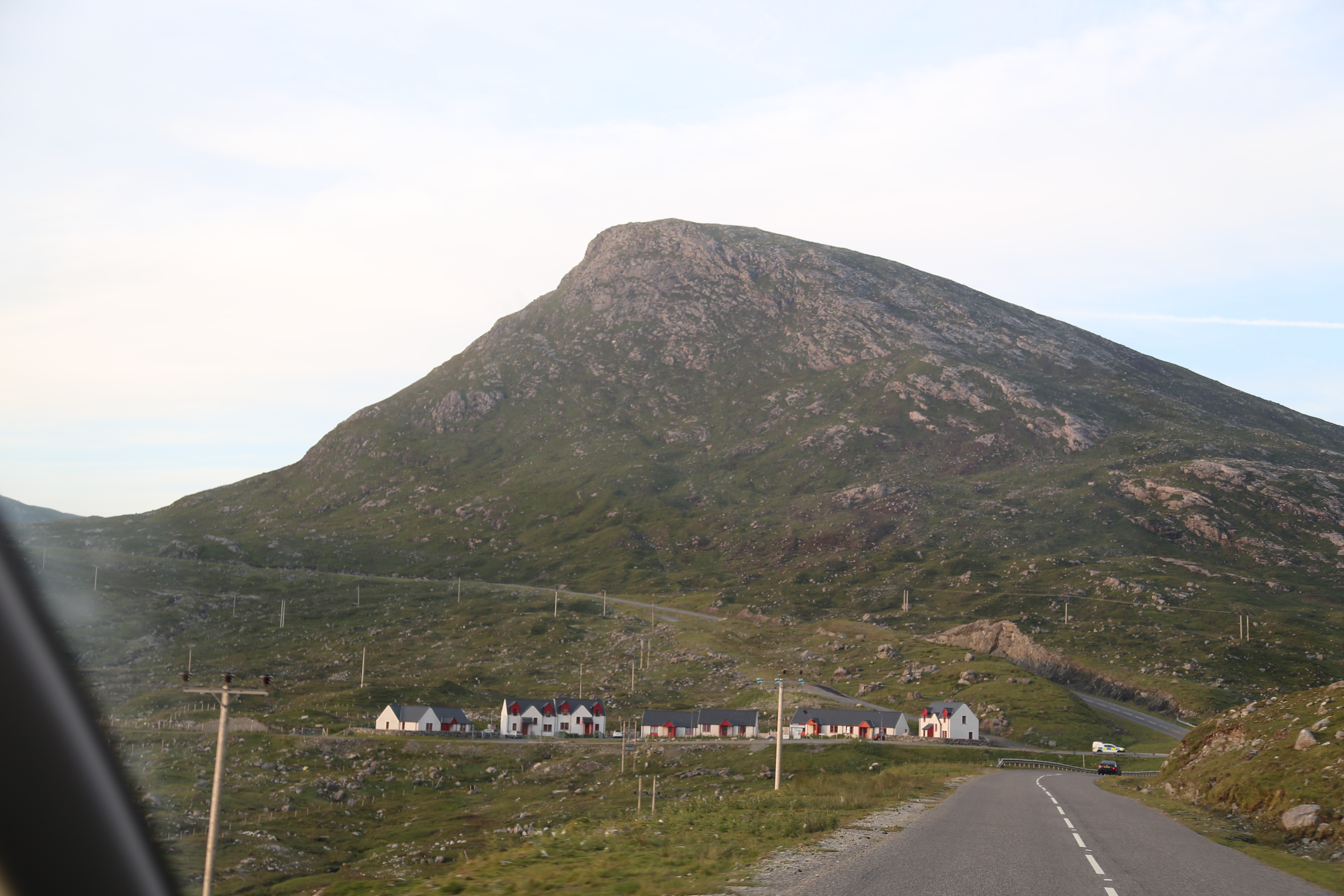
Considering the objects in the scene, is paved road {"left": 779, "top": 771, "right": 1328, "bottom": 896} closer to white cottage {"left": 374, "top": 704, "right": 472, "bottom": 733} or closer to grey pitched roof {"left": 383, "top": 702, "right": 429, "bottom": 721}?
white cottage {"left": 374, "top": 704, "right": 472, "bottom": 733}

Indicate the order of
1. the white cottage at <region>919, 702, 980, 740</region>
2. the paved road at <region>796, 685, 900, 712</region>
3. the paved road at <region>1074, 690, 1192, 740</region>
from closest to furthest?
the white cottage at <region>919, 702, 980, 740</region> → the paved road at <region>1074, 690, 1192, 740</region> → the paved road at <region>796, 685, 900, 712</region>

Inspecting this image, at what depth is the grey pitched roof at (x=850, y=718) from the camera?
452 feet

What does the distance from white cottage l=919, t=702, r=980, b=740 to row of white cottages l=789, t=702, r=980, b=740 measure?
0.18 feet

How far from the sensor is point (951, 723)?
134m

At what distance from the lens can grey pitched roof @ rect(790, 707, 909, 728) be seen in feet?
452

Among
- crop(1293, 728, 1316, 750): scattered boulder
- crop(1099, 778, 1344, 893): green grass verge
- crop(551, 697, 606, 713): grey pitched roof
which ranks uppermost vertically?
crop(1293, 728, 1316, 750): scattered boulder

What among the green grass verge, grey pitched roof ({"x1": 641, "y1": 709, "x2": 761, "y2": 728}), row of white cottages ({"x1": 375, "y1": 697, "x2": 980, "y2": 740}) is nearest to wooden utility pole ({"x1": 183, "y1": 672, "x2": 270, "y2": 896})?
the green grass verge

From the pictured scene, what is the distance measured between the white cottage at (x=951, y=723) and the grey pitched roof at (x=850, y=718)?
5.03 m

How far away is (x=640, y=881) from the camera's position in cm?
2531

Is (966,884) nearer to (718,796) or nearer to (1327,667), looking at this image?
(718,796)

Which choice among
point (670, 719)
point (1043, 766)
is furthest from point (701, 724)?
point (1043, 766)

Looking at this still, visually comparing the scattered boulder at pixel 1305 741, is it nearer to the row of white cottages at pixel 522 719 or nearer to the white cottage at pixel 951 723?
the white cottage at pixel 951 723

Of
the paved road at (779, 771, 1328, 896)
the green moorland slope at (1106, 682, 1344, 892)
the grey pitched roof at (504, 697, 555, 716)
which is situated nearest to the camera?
the paved road at (779, 771, 1328, 896)

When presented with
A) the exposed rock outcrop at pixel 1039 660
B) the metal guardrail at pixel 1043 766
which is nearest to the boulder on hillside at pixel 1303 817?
the metal guardrail at pixel 1043 766
